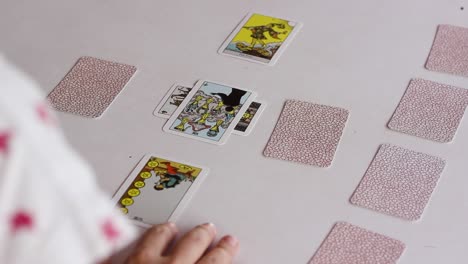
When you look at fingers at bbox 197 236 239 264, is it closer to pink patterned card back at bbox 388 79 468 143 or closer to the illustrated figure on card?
pink patterned card back at bbox 388 79 468 143

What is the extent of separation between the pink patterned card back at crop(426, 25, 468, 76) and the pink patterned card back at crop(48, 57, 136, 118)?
73 cm

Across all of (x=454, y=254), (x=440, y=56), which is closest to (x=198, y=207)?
(x=454, y=254)

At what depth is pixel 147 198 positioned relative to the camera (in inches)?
54.5

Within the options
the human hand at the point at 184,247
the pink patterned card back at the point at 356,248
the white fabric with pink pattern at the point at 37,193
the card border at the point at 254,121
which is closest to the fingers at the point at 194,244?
the human hand at the point at 184,247

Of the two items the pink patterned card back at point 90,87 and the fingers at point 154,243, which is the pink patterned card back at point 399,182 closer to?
the fingers at point 154,243

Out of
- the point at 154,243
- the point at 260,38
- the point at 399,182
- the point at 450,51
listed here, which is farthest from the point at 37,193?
the point at 450,51

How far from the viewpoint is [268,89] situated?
1.65 meters

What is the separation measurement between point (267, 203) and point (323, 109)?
0.32 metres

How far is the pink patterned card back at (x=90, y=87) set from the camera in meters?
1.61

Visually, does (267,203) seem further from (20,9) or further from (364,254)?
(20,9)

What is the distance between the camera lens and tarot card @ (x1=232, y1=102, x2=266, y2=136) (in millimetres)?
1540

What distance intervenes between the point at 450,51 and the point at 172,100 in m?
0.70

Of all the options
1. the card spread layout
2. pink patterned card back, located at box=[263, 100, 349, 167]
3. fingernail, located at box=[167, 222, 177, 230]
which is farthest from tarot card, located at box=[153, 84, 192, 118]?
fingernail, located at box=[167, 222, 177, 230]

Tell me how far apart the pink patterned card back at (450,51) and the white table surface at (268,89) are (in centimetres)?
2
